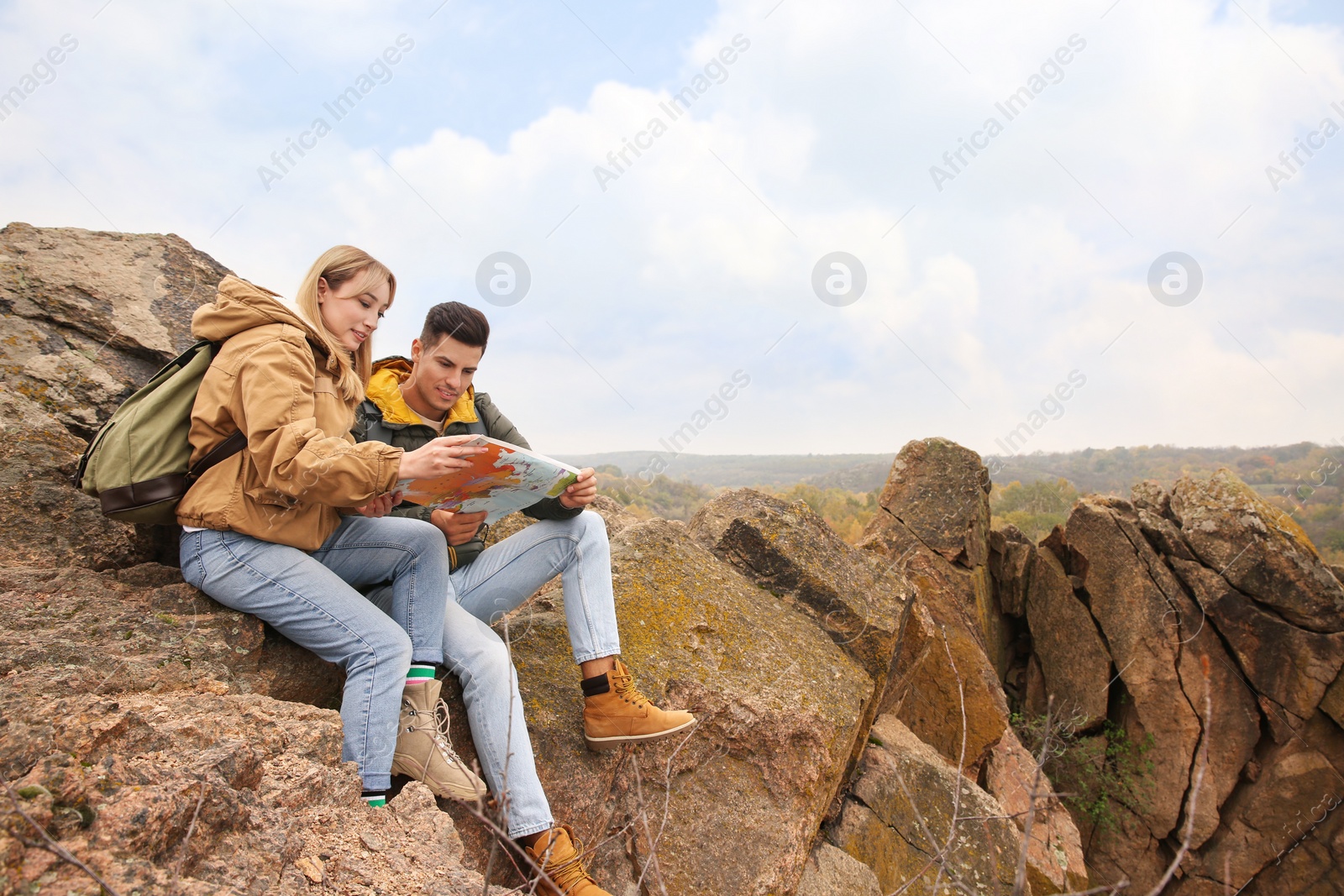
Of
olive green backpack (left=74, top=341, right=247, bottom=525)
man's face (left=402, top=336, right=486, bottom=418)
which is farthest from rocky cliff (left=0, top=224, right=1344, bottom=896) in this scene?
man's face (left=402, top=336, right=486, bottom=418)

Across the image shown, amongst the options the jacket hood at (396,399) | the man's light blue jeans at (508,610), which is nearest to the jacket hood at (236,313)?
the jacket hood at (396,399)

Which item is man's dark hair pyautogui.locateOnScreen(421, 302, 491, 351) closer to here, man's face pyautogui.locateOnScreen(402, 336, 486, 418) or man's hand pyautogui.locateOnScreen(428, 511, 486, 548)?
man's face pyautogui.locateOnScreen(402, 336, 486, 418)

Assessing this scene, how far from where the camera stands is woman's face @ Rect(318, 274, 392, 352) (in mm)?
3053

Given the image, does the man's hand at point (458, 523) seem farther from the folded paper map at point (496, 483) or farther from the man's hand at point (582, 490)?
the man's hand at point (582, 490)

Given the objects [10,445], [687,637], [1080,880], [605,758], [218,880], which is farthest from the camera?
[1080,880]

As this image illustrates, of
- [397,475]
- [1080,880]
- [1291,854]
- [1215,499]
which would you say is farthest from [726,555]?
[1291,854]

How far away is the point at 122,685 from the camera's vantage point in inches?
101

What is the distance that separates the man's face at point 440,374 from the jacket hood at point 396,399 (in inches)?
1.8

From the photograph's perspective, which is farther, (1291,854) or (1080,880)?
(1291,854)

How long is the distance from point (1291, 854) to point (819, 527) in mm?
12153

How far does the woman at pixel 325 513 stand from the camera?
2607 mm

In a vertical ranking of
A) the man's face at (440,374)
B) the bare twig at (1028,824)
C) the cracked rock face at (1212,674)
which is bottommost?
the man's face at (440,374)

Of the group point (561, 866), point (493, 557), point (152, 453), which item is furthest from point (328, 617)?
point (561, 866)

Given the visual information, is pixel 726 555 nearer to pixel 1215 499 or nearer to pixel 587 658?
pixel 587 658
